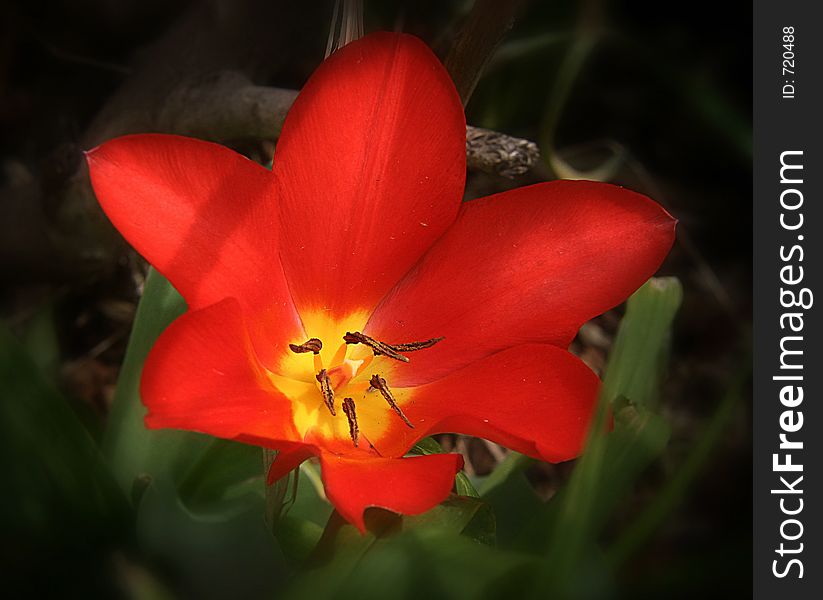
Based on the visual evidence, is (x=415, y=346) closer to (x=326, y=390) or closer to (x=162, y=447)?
(x=326, y=390)

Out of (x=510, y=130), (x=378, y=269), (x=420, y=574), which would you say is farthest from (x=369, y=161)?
(x=510, y=130)

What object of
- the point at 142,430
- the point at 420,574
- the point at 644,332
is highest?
the point at 644,332

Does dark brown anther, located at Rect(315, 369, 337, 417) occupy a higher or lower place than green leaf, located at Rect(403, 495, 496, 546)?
higher

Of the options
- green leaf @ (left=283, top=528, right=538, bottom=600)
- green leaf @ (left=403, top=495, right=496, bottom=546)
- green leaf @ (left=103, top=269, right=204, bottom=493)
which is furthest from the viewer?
green leaf @ (left=103, top=269, right=204, bottom=493)

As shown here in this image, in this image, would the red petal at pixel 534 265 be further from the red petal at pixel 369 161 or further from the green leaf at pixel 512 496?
the green leaf at pixel 512 496

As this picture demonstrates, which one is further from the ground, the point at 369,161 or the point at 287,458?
the point at 369,161

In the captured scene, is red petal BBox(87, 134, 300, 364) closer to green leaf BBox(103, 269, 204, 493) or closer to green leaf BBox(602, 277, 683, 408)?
green leaf BBox(103, 269, 204, 493)

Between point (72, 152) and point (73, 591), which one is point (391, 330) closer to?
point (73, 591)

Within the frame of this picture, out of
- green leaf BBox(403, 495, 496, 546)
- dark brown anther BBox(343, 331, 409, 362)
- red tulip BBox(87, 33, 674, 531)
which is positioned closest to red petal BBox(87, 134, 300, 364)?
red tulip BBox(87, 33, 674, 531)
